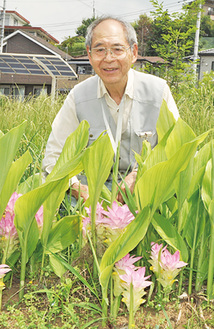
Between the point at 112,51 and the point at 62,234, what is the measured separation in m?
1.02

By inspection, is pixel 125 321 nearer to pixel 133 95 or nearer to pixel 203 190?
pixel 203 190

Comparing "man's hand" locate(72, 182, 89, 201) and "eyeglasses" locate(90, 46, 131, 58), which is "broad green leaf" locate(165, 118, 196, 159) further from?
"eyeglasses" locate(90, 46, 131, 58)

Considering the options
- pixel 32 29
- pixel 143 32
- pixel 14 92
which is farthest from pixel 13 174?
pixel 143 32

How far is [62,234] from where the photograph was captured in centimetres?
135

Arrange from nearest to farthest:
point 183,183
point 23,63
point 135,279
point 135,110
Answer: point 135,279
point 183,183
point 135,110
point 23,63

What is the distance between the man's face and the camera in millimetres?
1997

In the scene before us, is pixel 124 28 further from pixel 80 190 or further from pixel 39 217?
pixel 39 217

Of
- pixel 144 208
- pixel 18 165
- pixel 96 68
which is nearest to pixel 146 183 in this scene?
pixel 144 208

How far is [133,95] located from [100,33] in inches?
15.1

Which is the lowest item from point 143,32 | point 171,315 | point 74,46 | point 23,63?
point 171,315

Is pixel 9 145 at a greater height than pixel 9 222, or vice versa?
pixel 9 145

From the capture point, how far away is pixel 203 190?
1236 mm

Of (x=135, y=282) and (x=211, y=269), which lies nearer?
(x=135, y=282)

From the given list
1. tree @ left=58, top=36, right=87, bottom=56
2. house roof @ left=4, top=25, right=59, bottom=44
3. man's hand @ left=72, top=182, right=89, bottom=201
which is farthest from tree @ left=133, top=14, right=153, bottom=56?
man's hand @ left=72, top=182, right=89, bottom=201
